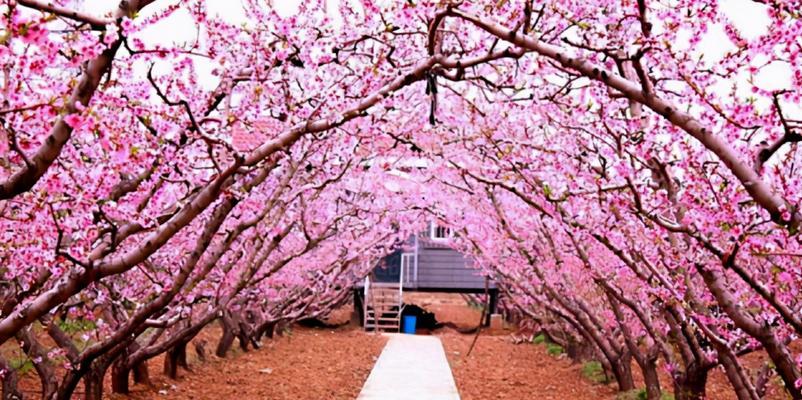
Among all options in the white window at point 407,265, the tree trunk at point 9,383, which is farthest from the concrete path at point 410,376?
the white window at point 407,265

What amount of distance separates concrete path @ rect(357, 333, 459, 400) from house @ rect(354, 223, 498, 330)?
6000 mm

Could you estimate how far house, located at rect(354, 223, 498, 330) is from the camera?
26562 millimetres

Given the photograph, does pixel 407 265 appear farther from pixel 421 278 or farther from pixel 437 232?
pixel 437 232

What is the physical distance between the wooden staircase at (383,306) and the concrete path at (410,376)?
5.37 meters

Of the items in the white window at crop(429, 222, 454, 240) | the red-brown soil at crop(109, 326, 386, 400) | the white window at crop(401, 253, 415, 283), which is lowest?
the red-brown soil at crop(109, 326, 386, 400)

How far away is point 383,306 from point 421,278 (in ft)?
5.57

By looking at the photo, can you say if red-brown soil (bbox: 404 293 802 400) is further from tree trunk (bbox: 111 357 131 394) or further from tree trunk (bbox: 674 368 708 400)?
tree trunk (bbox: 111 357 131 394)

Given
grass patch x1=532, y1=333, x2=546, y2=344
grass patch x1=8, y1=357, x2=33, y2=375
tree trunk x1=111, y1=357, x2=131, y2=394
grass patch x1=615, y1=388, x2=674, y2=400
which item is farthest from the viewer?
grass patch x1=532, y1=333, x2=546, y2=344

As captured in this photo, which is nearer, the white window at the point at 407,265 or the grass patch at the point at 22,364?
the grass patch at the point at 22,364

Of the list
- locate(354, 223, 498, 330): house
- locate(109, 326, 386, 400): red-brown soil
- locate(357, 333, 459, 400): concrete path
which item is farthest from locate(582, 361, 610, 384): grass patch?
locate(354, 223, 498, 330): house

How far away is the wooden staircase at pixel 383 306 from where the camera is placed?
85.4ft

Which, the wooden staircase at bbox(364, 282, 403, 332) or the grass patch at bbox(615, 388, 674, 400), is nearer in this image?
the grass patch at bbox(615, 388, 674, 400)

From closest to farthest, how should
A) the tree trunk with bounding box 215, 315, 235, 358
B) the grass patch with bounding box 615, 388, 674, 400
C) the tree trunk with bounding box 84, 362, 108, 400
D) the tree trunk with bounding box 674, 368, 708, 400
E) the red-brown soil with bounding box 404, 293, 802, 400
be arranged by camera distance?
the tree trunk with bounding box 674, 368, 708, 400 < the tree trunk with bounding box 84, 362, 108, 400 < the grass patch with bounding box 615, 388, 674, 400 < the red-brown soil with bounding box 404, 293, 802, 400 < the tree trunk with bounding box 215, 315, 235, 358

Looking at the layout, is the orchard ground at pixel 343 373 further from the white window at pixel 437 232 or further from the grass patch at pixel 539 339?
the white window at pixel 437 232
